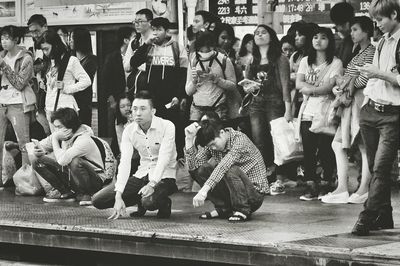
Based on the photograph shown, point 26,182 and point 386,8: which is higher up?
point 386,8

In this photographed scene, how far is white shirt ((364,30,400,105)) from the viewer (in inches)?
316

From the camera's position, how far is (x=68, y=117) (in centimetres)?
1068

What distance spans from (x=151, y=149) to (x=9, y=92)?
3154mm

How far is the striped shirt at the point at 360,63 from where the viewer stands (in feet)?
32.0

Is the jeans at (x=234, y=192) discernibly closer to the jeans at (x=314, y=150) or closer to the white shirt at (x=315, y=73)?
the jeans at (x=314, y=150)

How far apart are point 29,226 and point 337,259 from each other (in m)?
3.27

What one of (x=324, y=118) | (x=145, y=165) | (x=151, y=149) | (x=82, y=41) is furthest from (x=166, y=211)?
(x=82, y=41)

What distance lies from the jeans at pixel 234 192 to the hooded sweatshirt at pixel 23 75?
11.1ft

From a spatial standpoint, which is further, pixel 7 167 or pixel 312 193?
pixel 7 167

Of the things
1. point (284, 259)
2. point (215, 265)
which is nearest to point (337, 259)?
point (284, 259)

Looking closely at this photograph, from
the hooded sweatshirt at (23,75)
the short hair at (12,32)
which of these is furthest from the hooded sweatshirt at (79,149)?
the short hair at (12,32)

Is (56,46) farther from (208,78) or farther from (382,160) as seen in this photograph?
(382,160)

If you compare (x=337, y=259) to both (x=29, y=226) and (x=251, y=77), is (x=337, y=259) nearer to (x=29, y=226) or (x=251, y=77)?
(x=29, y=226)

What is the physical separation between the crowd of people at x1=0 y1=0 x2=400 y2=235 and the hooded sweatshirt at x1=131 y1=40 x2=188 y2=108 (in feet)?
0.04
